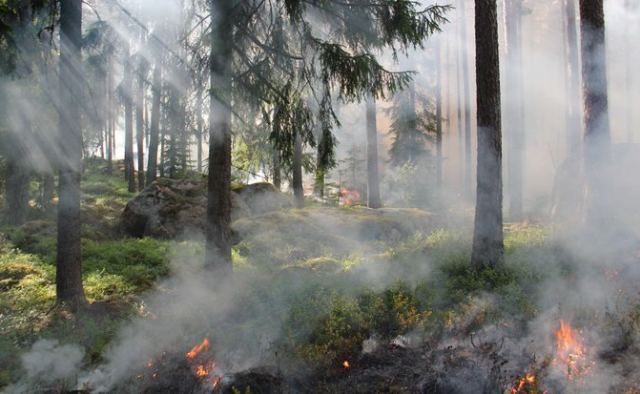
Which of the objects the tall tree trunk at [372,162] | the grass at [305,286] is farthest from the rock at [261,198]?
the tall tree trunk at [372,162]

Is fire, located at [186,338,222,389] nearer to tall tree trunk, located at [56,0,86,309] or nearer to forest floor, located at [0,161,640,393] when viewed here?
forest floor, located at [0,161,640,393]

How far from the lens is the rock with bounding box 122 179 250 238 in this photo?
47.3 ft

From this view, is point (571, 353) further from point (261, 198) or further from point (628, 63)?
point (628, 63)

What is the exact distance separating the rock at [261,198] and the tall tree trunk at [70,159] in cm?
832

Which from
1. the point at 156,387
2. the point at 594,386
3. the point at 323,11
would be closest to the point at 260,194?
the point at 323,11

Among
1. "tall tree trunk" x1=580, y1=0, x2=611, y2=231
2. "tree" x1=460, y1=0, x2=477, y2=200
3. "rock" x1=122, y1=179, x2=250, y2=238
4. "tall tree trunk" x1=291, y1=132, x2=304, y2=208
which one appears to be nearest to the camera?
"tall tree trunk" x1=580, y1=0, x2=611, y2=231

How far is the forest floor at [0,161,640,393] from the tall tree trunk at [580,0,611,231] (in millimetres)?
1129

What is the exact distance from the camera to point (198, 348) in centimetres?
692

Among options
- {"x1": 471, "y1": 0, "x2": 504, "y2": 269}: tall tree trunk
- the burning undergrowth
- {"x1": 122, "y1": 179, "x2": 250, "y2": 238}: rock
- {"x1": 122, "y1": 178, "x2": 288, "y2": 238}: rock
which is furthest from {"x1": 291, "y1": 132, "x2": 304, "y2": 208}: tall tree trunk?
{"x1": 471, "y1": 0, "x2": 504, "y2": 269}: tall tree trunk

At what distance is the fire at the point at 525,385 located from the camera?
516cm

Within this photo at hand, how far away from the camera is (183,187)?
15.9 meters

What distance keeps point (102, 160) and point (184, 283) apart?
3349 centimetres

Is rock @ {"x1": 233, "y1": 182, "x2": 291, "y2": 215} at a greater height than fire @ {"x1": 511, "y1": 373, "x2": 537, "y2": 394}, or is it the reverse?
rock @ {"x1": 233, "y1": 182, "x2": 291, "y2": 215}

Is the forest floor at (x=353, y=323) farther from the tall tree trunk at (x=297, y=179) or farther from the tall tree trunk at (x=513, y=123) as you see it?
the tall tree trunk at (x=297, y=179)
